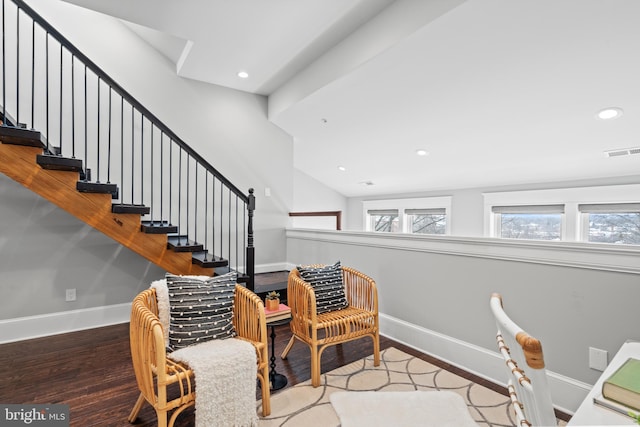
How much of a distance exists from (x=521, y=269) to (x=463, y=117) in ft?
5.66

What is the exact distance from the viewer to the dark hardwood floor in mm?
1933

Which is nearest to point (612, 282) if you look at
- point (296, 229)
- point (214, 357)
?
point (214, 357)

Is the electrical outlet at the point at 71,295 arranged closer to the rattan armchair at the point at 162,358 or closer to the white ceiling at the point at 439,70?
the rattan armchair at the point at 162,358

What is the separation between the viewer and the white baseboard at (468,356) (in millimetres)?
1887

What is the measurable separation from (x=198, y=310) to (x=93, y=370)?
1.26 meters

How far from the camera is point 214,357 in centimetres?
165

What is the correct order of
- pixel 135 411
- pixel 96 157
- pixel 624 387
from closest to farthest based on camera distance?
pixel 624 387
pixel 135 411
pixel 96 157

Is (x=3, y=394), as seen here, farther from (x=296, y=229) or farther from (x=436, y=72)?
(x=436, y=72)

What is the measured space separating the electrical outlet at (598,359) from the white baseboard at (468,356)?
13cm

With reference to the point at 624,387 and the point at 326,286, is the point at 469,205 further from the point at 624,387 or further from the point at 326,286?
the point at 624,387
